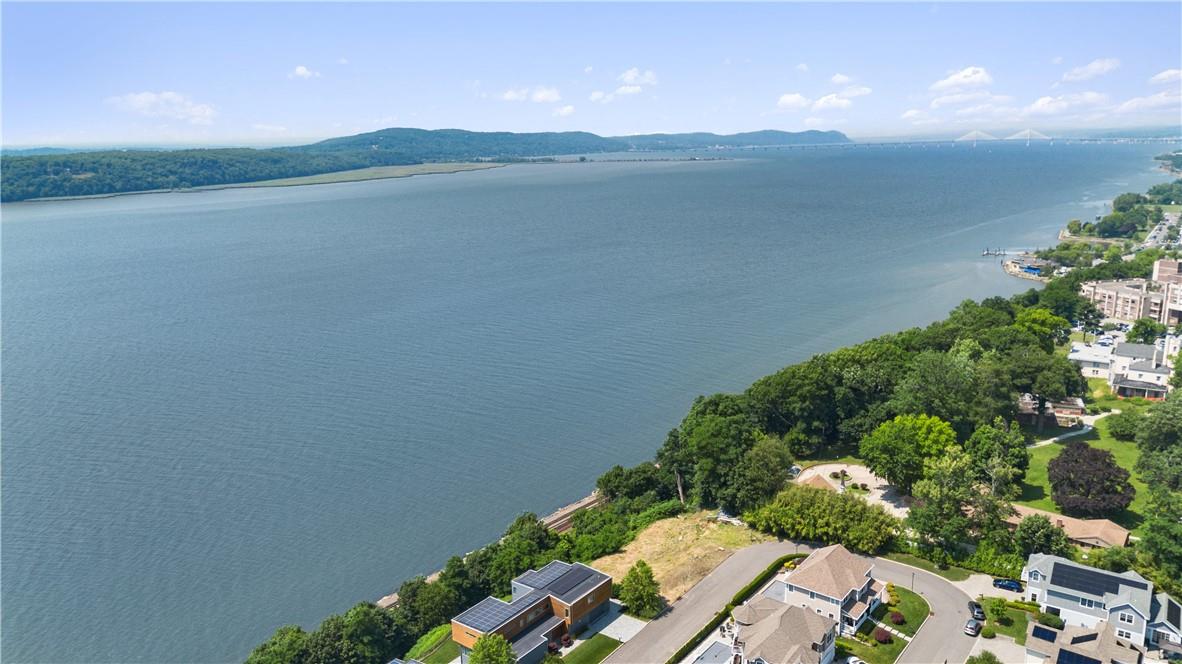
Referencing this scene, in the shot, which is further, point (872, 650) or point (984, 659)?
point (872, 650)

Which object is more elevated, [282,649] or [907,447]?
[907,447]

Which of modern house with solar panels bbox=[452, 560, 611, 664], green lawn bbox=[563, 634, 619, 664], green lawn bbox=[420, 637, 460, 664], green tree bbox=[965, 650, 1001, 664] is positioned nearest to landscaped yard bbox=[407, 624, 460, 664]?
green lawn bbox=[420, 637, 460, 664]

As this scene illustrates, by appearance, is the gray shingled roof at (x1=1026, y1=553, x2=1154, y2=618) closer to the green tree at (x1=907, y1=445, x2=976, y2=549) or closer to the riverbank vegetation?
the riverbank vegetation

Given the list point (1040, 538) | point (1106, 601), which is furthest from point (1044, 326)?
point (1106, 601)

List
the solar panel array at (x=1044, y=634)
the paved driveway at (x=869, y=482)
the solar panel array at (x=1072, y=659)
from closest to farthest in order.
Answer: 1. the solar panel array at (x=1072, y=659)
2. the solar panel array at (x=1044, y=634)
3. the paved driveway at (x=869, y=482)

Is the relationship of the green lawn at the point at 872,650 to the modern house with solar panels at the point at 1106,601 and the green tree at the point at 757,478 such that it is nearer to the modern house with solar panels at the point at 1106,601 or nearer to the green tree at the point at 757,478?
the modern house with solar panels at the point at 1106,601

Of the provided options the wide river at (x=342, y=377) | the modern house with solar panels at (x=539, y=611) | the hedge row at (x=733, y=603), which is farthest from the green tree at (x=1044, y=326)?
the modern house with solar panels at (x=539, y=611)

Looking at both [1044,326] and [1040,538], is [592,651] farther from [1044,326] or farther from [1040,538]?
[1044,326]
